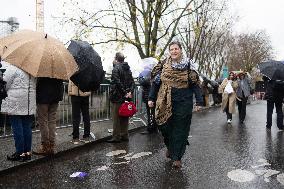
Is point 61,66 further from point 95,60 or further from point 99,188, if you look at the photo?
point 99,188

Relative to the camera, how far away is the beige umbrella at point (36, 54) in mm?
6762

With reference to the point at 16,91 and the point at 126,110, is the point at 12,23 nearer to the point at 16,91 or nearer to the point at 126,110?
the point at 126,110

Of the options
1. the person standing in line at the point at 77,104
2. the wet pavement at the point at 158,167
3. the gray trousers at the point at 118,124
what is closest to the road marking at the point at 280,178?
the wet pavement at the point at 158,167

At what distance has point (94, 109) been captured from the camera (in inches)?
504

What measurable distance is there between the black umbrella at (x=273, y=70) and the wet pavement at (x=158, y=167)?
2508mm

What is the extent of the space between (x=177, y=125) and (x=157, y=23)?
56.1 feet

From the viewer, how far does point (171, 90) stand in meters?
7.20

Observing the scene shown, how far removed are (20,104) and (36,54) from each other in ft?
2.59

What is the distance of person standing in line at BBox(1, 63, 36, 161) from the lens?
675 centimetres

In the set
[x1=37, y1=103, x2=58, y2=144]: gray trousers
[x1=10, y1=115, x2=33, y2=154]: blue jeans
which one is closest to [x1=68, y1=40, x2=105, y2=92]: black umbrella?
[x1=37, y1=103, x2=58, y2=144]: gray trousers

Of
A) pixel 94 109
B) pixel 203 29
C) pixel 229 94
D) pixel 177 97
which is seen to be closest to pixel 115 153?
pixel 177 97

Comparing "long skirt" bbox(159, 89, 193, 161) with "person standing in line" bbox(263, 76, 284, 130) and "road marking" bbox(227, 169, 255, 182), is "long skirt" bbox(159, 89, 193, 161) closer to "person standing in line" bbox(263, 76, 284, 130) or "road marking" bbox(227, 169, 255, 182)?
"road marking" bbox(227, 169, 255, 182)

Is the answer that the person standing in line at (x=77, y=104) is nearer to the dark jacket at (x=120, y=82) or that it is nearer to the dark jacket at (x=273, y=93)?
the dark jacket at (x=120, y=82)

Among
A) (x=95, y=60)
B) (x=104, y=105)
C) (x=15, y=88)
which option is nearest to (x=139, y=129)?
(x=104, y=105)
